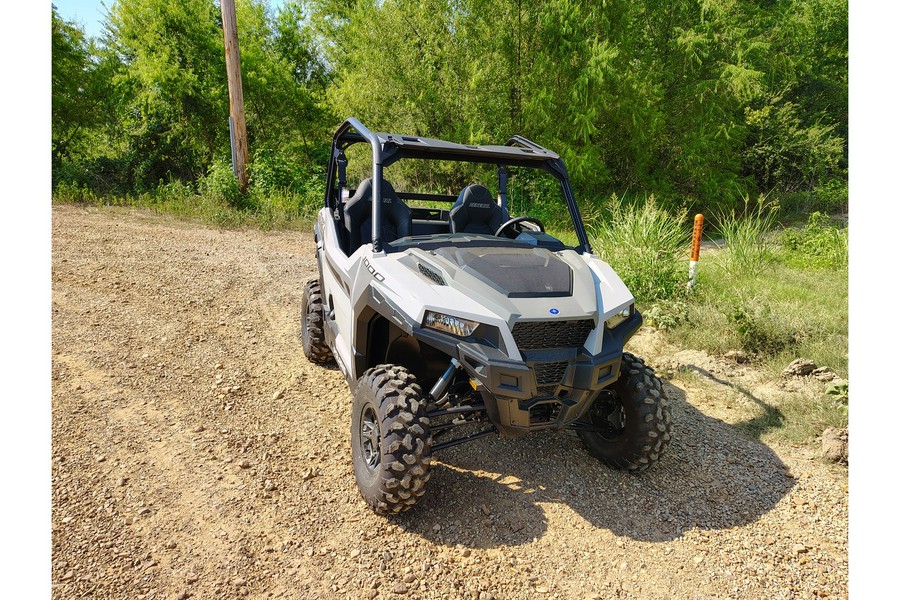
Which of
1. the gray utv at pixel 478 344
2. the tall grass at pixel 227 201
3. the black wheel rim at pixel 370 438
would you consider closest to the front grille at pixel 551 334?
the gray utv at pixel 478 344

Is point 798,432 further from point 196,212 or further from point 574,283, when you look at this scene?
point 196,212

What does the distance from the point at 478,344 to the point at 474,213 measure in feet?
6.03

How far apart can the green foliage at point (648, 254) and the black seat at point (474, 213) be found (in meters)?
2.65

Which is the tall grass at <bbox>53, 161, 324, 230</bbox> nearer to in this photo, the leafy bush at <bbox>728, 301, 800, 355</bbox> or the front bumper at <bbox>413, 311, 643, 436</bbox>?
the leafy bush at <bbox>728, 301, 800, 355</bbox>

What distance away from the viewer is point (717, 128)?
1375 centimetres

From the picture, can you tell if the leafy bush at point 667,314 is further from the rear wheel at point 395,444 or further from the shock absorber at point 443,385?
the rear wheel at point 395,444

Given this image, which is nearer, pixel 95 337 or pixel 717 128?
pixel 95 337

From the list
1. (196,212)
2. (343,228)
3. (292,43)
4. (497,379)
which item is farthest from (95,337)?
(292,43)

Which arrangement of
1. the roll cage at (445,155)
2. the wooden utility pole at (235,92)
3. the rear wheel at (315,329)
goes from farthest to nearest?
the wooden utility pole at (235,92)
the rear wheel at (315,329)
the roll cage at (445,155)

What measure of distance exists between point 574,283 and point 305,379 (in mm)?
2398

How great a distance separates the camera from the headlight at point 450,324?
2.58m

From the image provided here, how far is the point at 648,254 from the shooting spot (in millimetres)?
6383

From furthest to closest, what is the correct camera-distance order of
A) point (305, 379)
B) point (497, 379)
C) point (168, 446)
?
1. point (305, 379)
2. point (168, 446)
3. point (497, 379)

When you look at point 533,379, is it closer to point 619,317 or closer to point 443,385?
point 443,385
